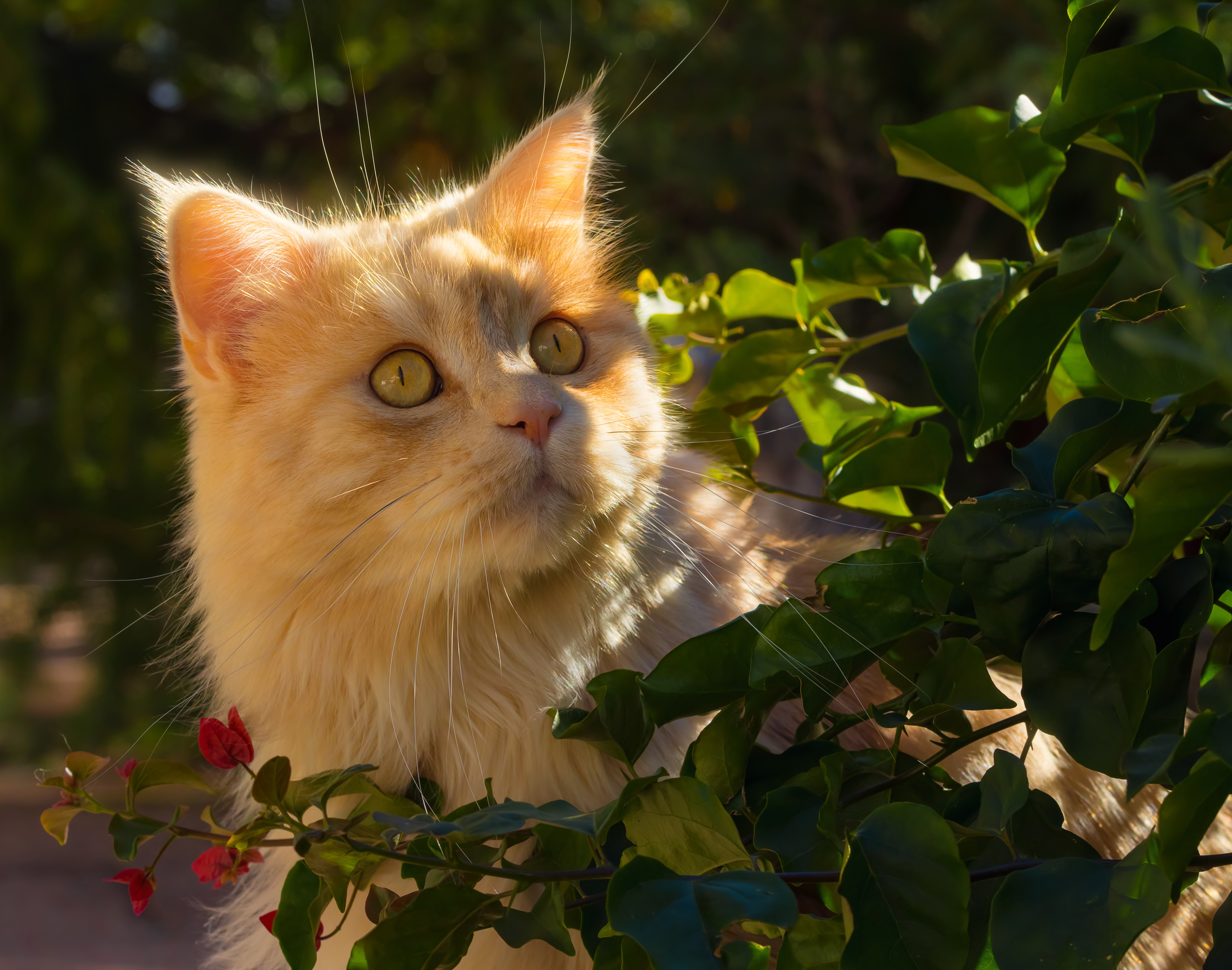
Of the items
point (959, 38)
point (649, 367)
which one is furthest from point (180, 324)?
point (959, 38)

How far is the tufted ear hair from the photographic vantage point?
0.80 metres

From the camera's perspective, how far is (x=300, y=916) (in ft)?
1.60

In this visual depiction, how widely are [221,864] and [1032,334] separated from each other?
0.51 m

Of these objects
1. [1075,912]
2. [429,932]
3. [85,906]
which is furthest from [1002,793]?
[85,906]

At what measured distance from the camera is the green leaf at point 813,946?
41 centimetres

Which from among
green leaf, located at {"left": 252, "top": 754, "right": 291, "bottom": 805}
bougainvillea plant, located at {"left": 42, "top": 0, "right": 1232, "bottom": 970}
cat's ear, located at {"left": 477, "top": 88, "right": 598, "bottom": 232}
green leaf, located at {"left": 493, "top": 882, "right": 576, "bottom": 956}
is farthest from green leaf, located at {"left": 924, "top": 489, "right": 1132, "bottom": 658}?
cat's ear, located at {"left": 477, "top": 88, "right": 598, "bottom": 232}

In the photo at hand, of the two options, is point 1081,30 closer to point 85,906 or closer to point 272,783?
point 272,783

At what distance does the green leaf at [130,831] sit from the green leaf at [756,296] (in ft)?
1.90

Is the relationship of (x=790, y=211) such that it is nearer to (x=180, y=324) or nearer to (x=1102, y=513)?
(x=180, y=324)

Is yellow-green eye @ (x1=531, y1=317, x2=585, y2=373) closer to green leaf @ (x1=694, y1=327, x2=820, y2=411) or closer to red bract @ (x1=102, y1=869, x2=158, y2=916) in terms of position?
green leaf @ (x1=694, y1=327, x2=820, y2=411)

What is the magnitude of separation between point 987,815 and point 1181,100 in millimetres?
2110

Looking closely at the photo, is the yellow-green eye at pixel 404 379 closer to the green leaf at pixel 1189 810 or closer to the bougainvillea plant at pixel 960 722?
the bougainvillea plant at pixel 960 722

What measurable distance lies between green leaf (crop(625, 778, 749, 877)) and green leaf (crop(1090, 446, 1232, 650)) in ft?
0.61

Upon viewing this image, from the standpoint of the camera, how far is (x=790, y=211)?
2695mm
